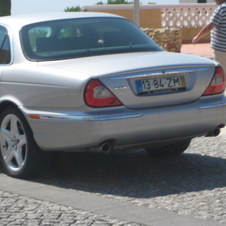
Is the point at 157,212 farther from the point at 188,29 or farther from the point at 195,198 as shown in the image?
the point at 188,29

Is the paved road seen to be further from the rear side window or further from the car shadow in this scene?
the rear side window

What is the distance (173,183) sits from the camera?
19.2 feet

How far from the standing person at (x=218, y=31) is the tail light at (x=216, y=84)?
3153 millimetres

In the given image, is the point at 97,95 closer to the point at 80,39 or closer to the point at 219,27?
the point at 80,39

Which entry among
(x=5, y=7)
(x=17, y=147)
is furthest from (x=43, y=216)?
(x=5, y=7)

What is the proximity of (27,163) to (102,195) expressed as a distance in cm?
87

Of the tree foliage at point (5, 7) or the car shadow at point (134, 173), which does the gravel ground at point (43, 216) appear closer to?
the car shadow at point (134, 173)

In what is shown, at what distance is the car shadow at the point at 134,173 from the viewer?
18.8 feet

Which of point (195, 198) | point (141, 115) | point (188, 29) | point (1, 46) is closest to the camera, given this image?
point (195, 198)

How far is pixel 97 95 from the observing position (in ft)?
18.3

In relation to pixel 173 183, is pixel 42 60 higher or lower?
higher

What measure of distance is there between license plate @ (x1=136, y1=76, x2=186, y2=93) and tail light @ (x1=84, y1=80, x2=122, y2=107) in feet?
0.90

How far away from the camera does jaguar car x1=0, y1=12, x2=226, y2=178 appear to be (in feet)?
18.4

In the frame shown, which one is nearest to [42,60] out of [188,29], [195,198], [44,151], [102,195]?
[44,151]
